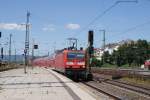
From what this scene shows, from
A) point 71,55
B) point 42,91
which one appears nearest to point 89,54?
point 71,55

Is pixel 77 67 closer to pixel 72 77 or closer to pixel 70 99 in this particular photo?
pixel 72 77

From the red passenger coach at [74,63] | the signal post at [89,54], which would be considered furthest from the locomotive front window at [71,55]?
the signal post at [89,54]

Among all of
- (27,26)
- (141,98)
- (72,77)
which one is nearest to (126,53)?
(27,26)

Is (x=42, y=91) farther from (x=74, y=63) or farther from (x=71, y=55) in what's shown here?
(x=71, y=55)

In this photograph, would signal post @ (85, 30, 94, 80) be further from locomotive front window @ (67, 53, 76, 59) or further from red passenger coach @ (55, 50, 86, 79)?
locomotive front window @ (67, 53, 76, 59)

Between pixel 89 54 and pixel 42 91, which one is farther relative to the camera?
pixel 89 54

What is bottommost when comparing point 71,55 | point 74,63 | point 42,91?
point 42,91

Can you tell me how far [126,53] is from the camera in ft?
421

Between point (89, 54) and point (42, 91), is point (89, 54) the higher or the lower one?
the higher one

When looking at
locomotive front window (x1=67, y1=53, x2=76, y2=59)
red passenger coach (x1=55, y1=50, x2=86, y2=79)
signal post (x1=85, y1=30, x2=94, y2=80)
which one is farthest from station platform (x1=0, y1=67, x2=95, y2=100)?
locomotive front window (x1=67, y1=53, x2=76, y2=59)

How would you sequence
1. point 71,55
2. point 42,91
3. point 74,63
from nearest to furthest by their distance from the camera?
point 42,91 < point 74,63 < point 71,55

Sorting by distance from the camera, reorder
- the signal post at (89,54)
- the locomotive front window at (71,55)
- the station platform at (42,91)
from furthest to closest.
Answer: the locomotive front window at (71,55) < the signal post at (89,54) < the station platform at (42,91)

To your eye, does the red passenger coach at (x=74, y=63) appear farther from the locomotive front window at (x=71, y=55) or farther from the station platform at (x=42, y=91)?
the station platform at (x=42, y=91)

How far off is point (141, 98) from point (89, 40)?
14924 millimetres
